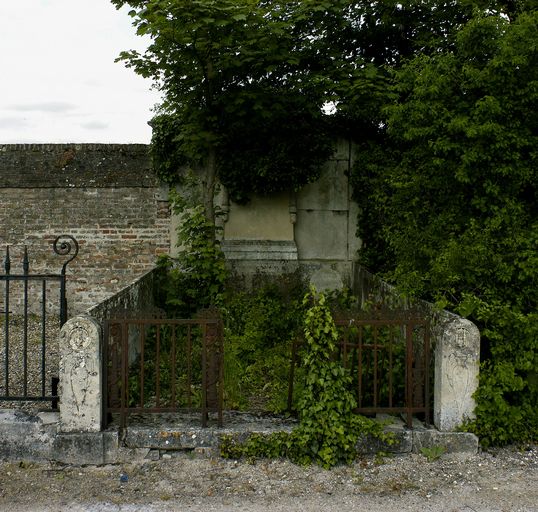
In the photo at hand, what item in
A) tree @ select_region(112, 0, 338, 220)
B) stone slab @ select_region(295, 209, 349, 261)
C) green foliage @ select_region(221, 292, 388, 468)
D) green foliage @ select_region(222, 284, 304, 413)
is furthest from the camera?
stone slab @ select_region(295, 209, 349, 261)

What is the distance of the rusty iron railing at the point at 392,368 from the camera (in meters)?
4.39

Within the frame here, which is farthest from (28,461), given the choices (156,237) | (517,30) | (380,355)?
(156,237)

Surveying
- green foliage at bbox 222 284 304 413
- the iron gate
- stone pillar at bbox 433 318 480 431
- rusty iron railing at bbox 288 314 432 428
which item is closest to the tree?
green foliage at bbox 222 284 304 413

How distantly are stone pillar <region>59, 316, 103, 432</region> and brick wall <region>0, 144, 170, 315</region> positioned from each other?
6.56 metres

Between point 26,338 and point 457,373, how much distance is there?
3.73 m

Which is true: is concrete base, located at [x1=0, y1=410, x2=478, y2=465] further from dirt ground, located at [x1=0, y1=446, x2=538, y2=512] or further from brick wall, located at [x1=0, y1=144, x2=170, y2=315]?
brick wall, located at [x1=0, y1=144, x2=170, y2=315]

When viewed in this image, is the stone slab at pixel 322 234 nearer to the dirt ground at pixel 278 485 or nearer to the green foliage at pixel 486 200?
the green foliage at pixel 486 200

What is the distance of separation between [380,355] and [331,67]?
6065 mm

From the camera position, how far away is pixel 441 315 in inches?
184

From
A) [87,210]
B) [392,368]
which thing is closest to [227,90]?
[87,210]

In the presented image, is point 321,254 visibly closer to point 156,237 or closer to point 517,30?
point 156,237

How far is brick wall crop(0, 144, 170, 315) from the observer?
35.1ft

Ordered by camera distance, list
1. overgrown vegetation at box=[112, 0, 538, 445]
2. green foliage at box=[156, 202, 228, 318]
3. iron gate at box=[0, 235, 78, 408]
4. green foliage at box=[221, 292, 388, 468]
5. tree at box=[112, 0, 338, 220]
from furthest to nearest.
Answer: green foliage at box=[156, 202, 228, 318] < tree at box=[112, 0, 338, 220] < overgrown vegetation at box=[112, 0, 538, 445] < iron gate at box=[0, 235, 78, 408] < green foliage at box=[221, 292, 388, 468]

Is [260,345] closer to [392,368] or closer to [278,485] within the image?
[392,368]
